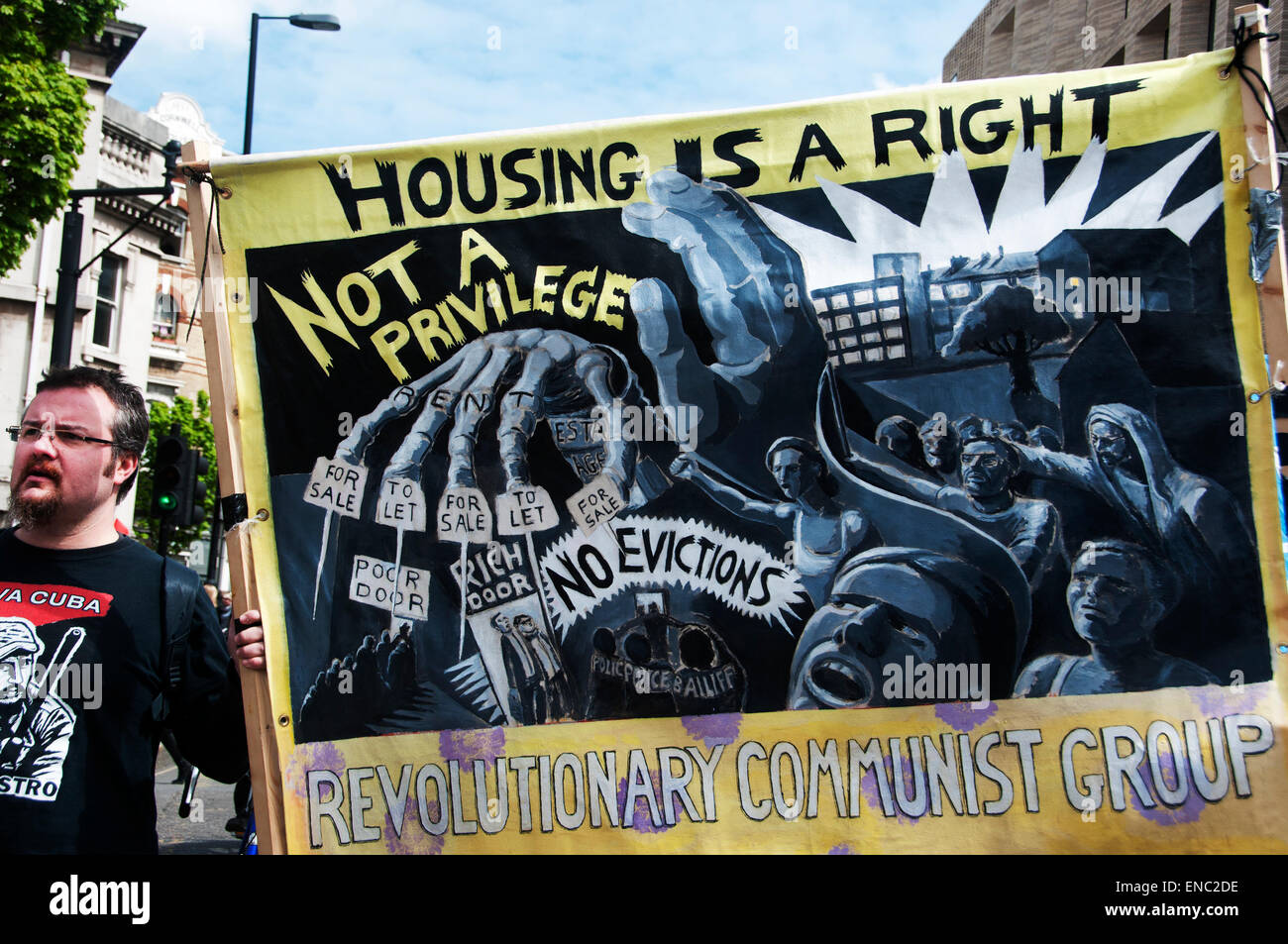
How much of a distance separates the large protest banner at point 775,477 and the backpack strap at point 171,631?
0.62 ft

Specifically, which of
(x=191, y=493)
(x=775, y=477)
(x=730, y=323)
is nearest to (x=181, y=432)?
(x=191, y=493)

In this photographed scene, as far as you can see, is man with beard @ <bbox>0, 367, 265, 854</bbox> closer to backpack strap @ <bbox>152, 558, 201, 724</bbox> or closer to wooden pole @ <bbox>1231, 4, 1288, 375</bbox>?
backpack strap @ <bbox>152, 558, 201, 724</bbox>

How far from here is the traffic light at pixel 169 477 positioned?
12.0 metres

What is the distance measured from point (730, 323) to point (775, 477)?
0.40m

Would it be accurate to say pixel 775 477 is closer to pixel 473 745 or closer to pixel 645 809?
pixel 645 809

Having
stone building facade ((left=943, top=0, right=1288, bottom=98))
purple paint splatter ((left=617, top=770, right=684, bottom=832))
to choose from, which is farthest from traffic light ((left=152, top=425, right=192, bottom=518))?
stone building facade ((left=943, top=0, right=1288, bottom=98))

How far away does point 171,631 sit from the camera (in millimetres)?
2869

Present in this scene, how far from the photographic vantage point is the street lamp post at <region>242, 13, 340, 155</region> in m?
16.4

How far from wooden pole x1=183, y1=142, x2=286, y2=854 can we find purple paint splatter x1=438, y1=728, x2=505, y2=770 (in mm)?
436

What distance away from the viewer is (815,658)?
9.03ft

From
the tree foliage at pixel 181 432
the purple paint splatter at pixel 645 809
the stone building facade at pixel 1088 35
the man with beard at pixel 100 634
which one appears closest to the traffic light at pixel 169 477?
the man with beard at pixel 100 634

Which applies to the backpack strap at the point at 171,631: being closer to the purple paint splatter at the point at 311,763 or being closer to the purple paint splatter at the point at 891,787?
the purple paint splatter at the point at 311,763

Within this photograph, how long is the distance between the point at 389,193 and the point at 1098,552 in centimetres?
200

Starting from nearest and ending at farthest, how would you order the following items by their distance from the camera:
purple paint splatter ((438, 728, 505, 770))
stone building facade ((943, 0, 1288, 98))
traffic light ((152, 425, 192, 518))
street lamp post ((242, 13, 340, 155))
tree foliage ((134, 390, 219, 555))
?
purple paint splatter ((438, 728, 505, 770)), traffic light ((152, 425, 192, 518)), street lamp post ((242, 13, 340, 155)), stone building facade ((943, 0, 1288, 98)), tree foliage ((134, 390, 219, 555))
